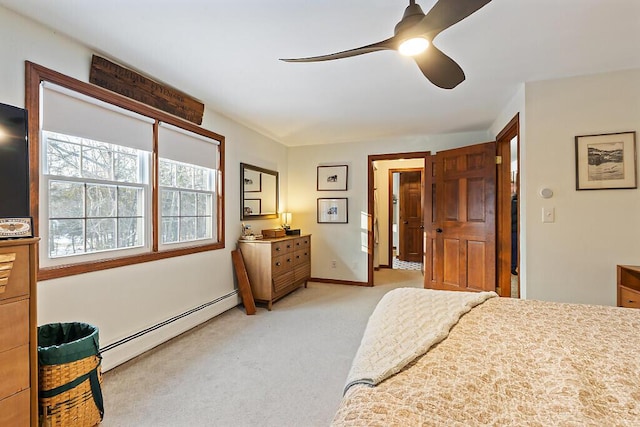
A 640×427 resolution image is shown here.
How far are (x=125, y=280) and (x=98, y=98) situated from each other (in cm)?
137

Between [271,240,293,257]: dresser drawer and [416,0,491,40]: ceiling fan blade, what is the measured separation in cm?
281

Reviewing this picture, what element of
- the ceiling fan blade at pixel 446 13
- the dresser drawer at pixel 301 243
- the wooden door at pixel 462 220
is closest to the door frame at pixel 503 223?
the wooden door at pixel 462 220

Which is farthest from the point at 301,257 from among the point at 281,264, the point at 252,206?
the point at 252,206

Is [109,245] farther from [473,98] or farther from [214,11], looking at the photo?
[473,98]

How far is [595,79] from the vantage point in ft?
8.11

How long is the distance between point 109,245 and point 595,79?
413 centimetres

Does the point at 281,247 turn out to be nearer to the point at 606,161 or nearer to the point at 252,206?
the point at 252,206

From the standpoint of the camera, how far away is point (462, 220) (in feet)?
12.8

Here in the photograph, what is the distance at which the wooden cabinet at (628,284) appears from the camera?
2.24m

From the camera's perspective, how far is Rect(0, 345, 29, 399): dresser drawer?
1291mm

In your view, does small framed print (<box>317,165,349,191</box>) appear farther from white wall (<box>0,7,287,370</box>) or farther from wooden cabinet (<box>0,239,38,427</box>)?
wooden cabinet (<box>0,239,38,427</box>)

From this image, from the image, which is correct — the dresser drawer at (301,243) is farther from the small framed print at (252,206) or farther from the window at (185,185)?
the window at (185,185)

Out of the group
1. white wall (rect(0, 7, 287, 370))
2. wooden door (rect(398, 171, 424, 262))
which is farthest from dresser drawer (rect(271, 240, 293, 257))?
wooden door (rect(398, 171, 424, 262))

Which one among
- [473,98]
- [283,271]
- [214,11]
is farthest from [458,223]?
[214,11]
